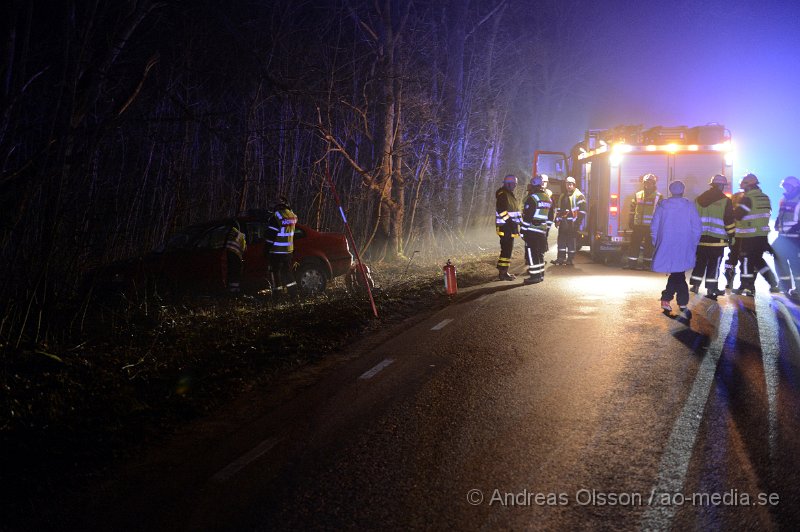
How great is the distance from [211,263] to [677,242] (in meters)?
7.30

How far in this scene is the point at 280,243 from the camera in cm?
1124

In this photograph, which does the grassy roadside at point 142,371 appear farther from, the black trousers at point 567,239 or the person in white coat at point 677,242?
the black trousers at point 567,239

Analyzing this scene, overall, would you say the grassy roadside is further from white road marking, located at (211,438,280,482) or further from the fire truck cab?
the fire truck cab

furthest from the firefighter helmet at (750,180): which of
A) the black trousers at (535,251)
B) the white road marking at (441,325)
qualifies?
the white road marking at (441,325)

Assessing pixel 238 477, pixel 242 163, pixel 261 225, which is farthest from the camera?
pixel 242 163

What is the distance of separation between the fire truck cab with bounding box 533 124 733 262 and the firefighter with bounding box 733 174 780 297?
350 centimetres

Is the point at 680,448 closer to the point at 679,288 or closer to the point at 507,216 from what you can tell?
the point at 679,288

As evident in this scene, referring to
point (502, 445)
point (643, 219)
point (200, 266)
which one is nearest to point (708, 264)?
point (643, 219)

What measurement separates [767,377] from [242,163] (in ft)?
39.7

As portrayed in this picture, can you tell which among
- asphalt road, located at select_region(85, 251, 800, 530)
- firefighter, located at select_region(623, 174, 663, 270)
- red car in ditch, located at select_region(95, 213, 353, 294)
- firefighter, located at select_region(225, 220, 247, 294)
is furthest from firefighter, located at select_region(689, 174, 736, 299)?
firefighter, located at select_region(225, 220, 247, 294)

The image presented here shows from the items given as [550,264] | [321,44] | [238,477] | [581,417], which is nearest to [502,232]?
[550,264]

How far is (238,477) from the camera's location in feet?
13.5

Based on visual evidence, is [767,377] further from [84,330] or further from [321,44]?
[321,44]

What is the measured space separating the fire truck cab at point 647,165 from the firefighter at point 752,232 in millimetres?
3504
